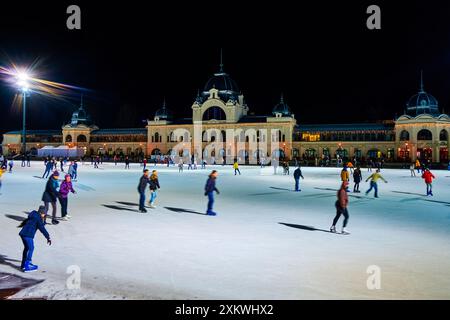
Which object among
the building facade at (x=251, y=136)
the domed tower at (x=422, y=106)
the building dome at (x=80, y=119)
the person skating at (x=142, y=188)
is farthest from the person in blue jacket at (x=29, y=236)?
the building dome at (x=80, y=119)

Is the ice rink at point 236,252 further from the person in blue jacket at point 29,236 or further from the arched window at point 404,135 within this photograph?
the arched window at point 404,135

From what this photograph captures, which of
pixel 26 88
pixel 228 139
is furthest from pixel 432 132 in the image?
pixel 26 88

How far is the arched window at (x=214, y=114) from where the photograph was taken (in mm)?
70581

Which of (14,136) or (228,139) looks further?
(14,136)

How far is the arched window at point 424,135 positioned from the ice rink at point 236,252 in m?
49.1

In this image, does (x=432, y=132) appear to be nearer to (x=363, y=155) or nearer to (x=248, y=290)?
(x=363, y=155)

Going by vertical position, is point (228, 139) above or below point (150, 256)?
above

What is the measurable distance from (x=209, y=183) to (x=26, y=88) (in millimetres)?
32871

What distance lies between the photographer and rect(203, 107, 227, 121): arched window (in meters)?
70.6

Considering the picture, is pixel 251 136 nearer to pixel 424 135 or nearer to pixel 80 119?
pixel 424 135
